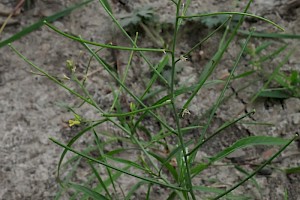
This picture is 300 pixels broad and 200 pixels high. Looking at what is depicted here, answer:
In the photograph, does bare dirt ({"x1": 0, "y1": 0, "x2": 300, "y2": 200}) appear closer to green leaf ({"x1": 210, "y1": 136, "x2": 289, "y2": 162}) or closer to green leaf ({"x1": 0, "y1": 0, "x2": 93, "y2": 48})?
green leaf ({"x1": 0, "y1": 0, "x2": 93, "y2": 48})

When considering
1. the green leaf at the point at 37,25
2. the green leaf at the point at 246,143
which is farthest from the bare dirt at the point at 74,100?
the green leaf at the point at 246,143

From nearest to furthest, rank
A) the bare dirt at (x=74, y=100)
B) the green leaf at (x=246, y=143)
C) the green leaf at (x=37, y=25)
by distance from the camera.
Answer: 1. the green leaf at (x=246, y=143)
2. the bare dirt at (x=74, y=100)
3. the green leaf at (x=37, y=25)

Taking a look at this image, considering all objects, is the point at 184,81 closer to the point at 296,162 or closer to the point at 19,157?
the point at 296,162

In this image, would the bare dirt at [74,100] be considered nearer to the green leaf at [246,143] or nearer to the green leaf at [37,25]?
the green leaf at [37,25]

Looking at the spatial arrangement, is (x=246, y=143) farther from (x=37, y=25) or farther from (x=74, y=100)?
(x=37, y=25)

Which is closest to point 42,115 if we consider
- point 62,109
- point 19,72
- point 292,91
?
point 62,109

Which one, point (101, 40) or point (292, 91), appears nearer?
point (292, 91)

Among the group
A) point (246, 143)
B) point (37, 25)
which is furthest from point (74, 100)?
point (246, 143)

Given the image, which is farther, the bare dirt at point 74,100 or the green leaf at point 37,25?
the green leaf at point 37,25

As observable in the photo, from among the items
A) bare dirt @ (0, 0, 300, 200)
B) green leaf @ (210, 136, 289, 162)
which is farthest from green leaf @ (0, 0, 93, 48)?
green leaf @ (210, 136, 289, 162)
